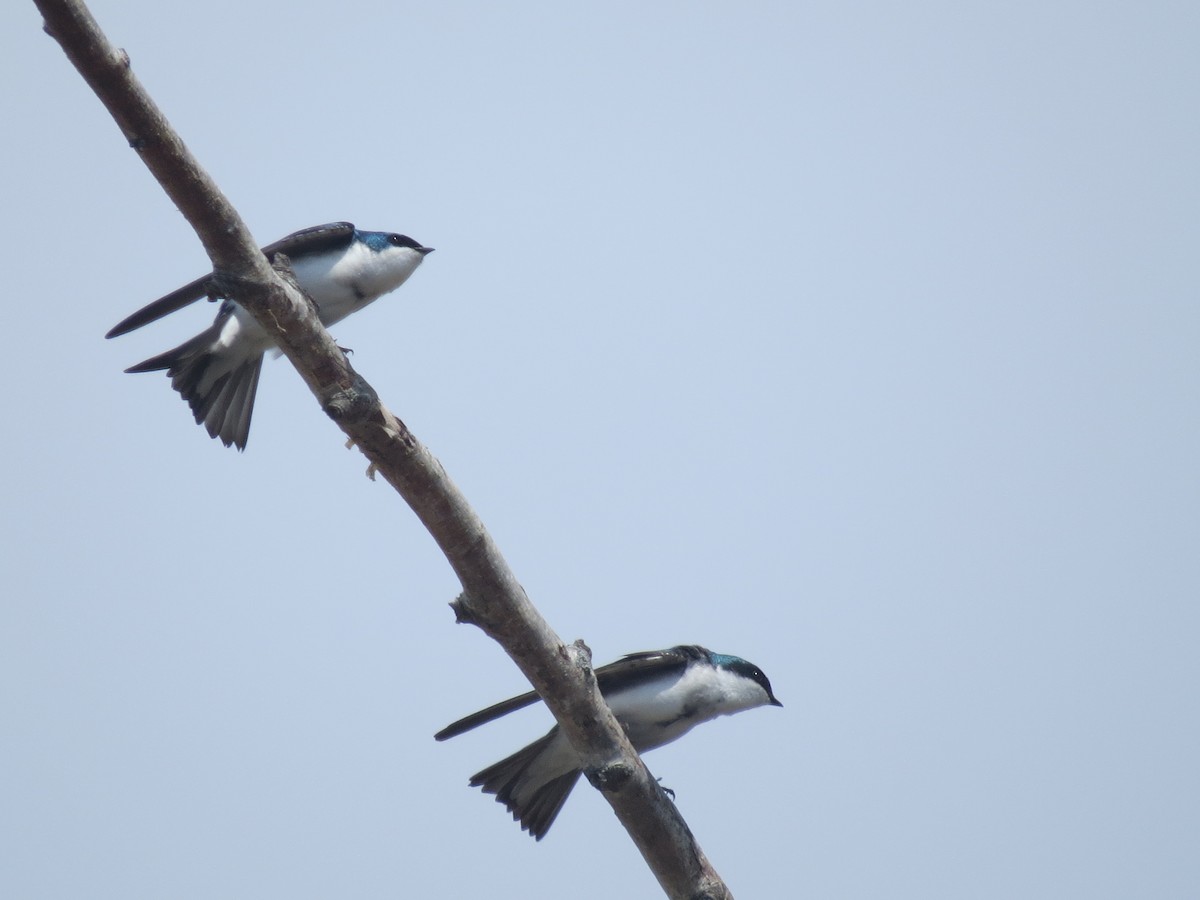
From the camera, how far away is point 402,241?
6648 millimetres

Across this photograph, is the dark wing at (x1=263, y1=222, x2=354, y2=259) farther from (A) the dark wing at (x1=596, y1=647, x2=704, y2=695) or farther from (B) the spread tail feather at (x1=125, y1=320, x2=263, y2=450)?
(A) the dark wing at (x1=596, y1=647, x2=704, y2=695)

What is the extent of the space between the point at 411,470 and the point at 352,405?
0.30 m

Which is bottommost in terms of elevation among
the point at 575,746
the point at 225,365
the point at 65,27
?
the point at 575,746

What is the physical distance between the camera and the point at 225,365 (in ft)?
20.4

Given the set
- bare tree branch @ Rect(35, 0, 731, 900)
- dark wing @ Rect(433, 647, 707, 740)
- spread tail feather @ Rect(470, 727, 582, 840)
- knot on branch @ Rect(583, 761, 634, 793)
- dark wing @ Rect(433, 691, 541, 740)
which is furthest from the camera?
dark wing @ Rect(433, 647, 707, 740)

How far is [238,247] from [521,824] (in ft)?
11.0

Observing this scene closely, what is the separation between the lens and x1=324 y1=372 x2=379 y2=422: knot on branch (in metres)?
3.91

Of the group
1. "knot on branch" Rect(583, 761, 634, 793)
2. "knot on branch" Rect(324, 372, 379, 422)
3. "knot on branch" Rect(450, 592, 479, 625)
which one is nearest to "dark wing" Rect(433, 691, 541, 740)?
"knot on branch" Rect(583, 761, 634, 793)

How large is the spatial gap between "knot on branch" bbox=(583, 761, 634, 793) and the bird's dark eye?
11.1 feet

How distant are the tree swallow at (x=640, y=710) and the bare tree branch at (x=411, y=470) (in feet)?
4.00

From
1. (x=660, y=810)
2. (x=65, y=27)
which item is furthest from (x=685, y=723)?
(x=65, y=27)

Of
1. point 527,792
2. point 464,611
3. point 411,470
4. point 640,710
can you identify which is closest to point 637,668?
point 640,710

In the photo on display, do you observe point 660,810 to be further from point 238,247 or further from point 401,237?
point 401,237

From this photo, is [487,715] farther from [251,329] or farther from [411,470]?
[251,329]
